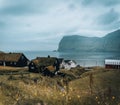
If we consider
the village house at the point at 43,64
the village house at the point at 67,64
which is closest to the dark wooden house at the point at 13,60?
the village house at the point at 43,64

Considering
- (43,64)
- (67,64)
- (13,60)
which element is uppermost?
(13,60)

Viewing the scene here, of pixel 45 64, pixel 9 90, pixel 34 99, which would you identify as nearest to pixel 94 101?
pixel 34 99

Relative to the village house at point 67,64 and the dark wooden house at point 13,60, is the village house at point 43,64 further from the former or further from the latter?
the village house at point 67,64

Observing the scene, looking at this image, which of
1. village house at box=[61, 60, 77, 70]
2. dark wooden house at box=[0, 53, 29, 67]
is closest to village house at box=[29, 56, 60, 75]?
dark wooden house at box=[0, 53, 29, 67]

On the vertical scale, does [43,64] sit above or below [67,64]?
above

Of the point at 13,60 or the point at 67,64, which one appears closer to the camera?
the point at 13,60

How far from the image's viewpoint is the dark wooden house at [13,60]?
120m

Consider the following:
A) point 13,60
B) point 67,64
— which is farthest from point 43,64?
point 67,64

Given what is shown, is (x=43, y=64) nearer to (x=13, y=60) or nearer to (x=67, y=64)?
(x=13, y=60)

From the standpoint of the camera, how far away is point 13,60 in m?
120

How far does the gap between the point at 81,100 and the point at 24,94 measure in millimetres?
2067

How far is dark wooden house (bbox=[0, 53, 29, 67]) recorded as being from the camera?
120 metres

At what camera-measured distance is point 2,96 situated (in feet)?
31.9

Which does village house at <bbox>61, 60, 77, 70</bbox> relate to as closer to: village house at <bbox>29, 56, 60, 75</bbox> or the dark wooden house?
the dark wooden house
